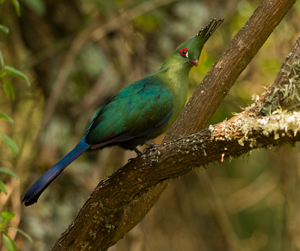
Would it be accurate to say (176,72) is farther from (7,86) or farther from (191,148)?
(7,86)

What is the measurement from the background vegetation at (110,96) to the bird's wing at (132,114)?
1.42 meters

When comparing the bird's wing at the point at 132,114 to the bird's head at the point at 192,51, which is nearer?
the bird's wing at the point at 132,114

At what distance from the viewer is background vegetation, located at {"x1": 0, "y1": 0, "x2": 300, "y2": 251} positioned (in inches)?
181

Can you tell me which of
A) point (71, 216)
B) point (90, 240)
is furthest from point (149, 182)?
point (71, 216)

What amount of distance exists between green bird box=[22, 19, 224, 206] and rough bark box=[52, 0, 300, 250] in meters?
0.16

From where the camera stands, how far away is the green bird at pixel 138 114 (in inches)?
106

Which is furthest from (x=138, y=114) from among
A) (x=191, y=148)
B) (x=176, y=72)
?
(x=191, y=148)

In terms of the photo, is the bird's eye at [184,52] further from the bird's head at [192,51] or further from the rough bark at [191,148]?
the rough bark at [191,148]

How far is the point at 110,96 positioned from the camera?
5.23 meters

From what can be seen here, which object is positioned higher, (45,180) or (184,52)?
(184,52)

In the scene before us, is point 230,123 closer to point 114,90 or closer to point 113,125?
point 113,125

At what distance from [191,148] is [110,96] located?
339 cm

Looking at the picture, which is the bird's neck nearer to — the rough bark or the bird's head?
the bird's head

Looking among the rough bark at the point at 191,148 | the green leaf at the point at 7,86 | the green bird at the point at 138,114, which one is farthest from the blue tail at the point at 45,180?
the green leaf at the point at 7,86
